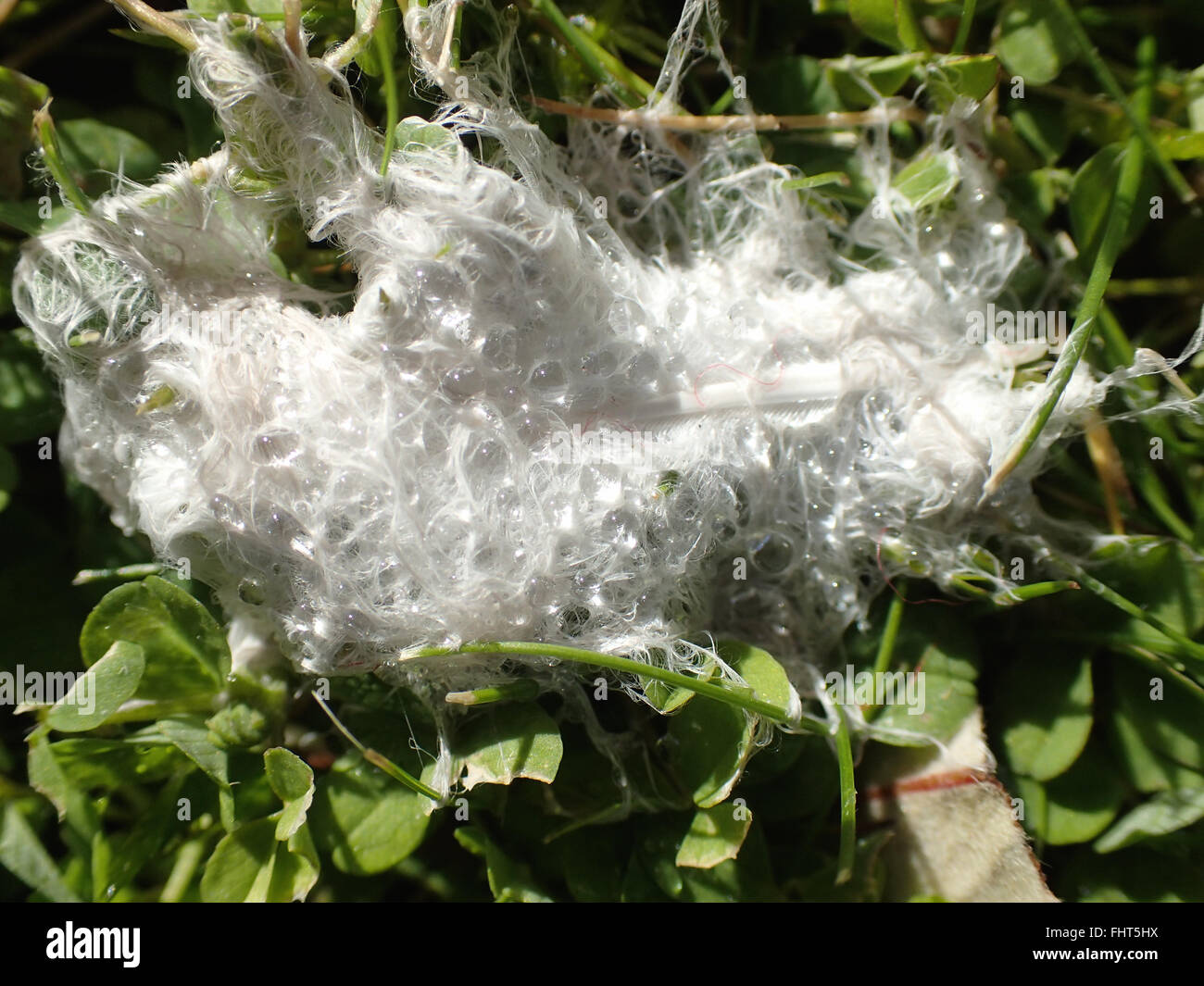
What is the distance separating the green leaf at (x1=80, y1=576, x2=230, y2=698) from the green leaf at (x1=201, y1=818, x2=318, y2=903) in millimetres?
210

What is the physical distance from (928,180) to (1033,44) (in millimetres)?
252

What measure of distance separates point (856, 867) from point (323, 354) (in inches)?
41.7

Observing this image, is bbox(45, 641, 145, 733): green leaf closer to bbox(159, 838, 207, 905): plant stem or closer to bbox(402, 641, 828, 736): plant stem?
bbox(159, 838, 207, 905): plant stem

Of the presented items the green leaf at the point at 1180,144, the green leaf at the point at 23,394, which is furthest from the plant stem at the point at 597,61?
the green leaf at the point at 23,394

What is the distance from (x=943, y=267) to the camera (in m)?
1.27

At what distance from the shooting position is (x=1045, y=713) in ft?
4.06

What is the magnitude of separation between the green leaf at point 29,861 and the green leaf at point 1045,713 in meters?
1.35

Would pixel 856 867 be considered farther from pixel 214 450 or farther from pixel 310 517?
pixel 214 450

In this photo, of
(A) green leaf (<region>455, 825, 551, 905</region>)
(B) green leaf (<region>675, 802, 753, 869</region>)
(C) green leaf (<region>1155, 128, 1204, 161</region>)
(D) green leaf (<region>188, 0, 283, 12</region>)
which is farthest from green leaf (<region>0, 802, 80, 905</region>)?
(C) green leaf (<region>1155, 128, 1204, 161</region>)

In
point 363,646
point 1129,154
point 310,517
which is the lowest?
point 363,646

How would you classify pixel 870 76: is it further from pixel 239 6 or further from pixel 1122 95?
pixel 239 6

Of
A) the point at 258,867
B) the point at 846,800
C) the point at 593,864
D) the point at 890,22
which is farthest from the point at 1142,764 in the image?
the point at 258,867

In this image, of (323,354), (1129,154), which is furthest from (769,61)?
(323,354)

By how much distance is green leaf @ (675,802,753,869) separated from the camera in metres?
1.15
